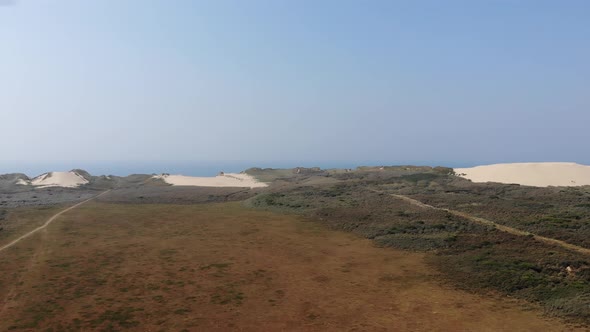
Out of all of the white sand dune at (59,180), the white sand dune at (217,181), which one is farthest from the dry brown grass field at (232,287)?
the white sand dune at (59,180)

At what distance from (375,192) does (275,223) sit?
61.5 ft

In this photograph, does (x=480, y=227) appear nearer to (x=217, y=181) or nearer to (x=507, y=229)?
(x=507, y=229)

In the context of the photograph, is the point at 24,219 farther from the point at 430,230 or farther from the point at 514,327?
the point at 514,327

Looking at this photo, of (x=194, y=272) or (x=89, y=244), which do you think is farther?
(x=89, y=244)

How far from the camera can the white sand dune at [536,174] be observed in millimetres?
57469

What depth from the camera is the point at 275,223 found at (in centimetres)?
3566

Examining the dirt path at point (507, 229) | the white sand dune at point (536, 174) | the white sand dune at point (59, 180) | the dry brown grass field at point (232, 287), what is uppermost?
the white sand dune at point (59, 180)

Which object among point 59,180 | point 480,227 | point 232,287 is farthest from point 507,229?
point 59,180

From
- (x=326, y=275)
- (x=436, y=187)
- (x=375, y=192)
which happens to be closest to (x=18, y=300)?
(x=326, y=275)

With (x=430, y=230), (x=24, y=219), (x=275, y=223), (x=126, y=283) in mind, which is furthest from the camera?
(x=24, y=219)

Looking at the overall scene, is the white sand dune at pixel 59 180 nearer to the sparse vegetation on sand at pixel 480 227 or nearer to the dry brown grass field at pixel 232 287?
the sparse vegetation on sand at pixel 480 227

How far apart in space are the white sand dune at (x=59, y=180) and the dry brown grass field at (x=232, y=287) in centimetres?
5231

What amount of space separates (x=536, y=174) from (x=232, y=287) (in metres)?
59.7

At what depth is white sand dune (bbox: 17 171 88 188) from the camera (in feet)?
250
